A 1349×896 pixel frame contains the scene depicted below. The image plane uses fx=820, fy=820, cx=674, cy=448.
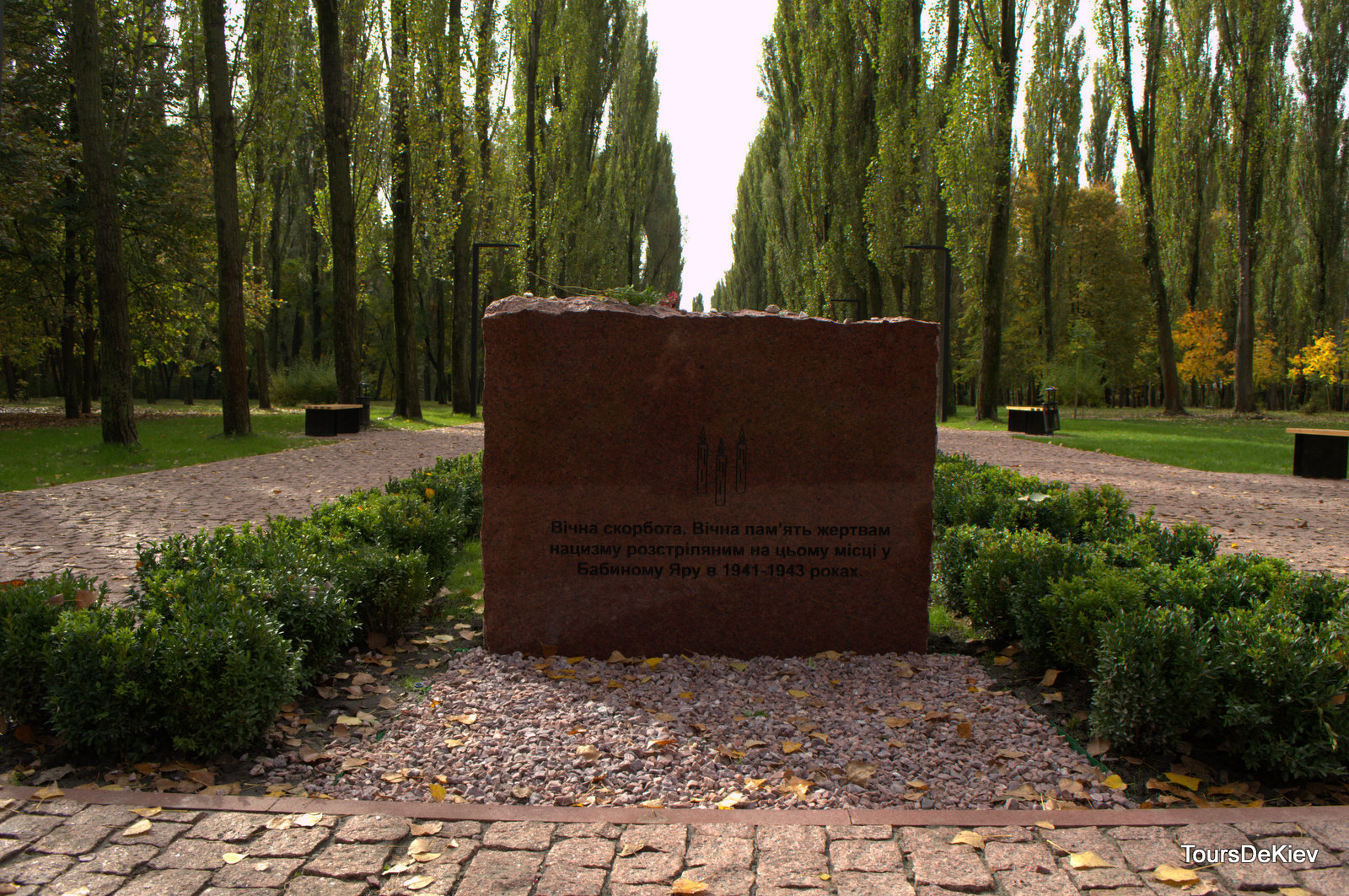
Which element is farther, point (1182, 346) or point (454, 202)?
point (1182, 346)

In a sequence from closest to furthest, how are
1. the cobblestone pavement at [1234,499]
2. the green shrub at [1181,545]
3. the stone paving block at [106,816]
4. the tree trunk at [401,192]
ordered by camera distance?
1. the stone paving block at [106,816]
2. the green shrub at [1181,545]
3. the cobblestone pavement at [1234,499]
4. the tree trunk at [401,192]

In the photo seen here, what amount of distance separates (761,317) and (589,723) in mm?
2123

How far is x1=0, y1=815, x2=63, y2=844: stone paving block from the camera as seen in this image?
2486 millimetres

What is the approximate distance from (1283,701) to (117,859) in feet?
12.6

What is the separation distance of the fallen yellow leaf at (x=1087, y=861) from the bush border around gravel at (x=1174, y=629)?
825 mm

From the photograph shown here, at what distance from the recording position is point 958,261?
76.3 feet

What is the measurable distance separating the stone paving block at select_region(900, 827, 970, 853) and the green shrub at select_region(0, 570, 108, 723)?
3.06m

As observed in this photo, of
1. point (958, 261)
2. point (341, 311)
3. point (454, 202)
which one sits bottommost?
point (341, 311)

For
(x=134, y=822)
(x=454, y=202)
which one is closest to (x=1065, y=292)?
(x=454, y=202)

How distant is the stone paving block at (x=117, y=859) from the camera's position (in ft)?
7.63

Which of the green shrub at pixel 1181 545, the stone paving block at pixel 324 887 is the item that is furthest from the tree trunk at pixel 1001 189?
the stone paving block at pixel 324 887

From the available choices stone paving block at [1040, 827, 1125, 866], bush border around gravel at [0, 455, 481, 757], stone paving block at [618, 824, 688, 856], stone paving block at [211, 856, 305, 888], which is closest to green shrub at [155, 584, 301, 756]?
bush border around gravel at [0, 455, 481, 757]

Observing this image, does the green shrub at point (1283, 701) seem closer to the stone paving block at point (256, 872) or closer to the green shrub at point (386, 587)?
the stone paving block at point (256, 872)

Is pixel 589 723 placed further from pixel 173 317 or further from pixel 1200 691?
pixel 173 317
